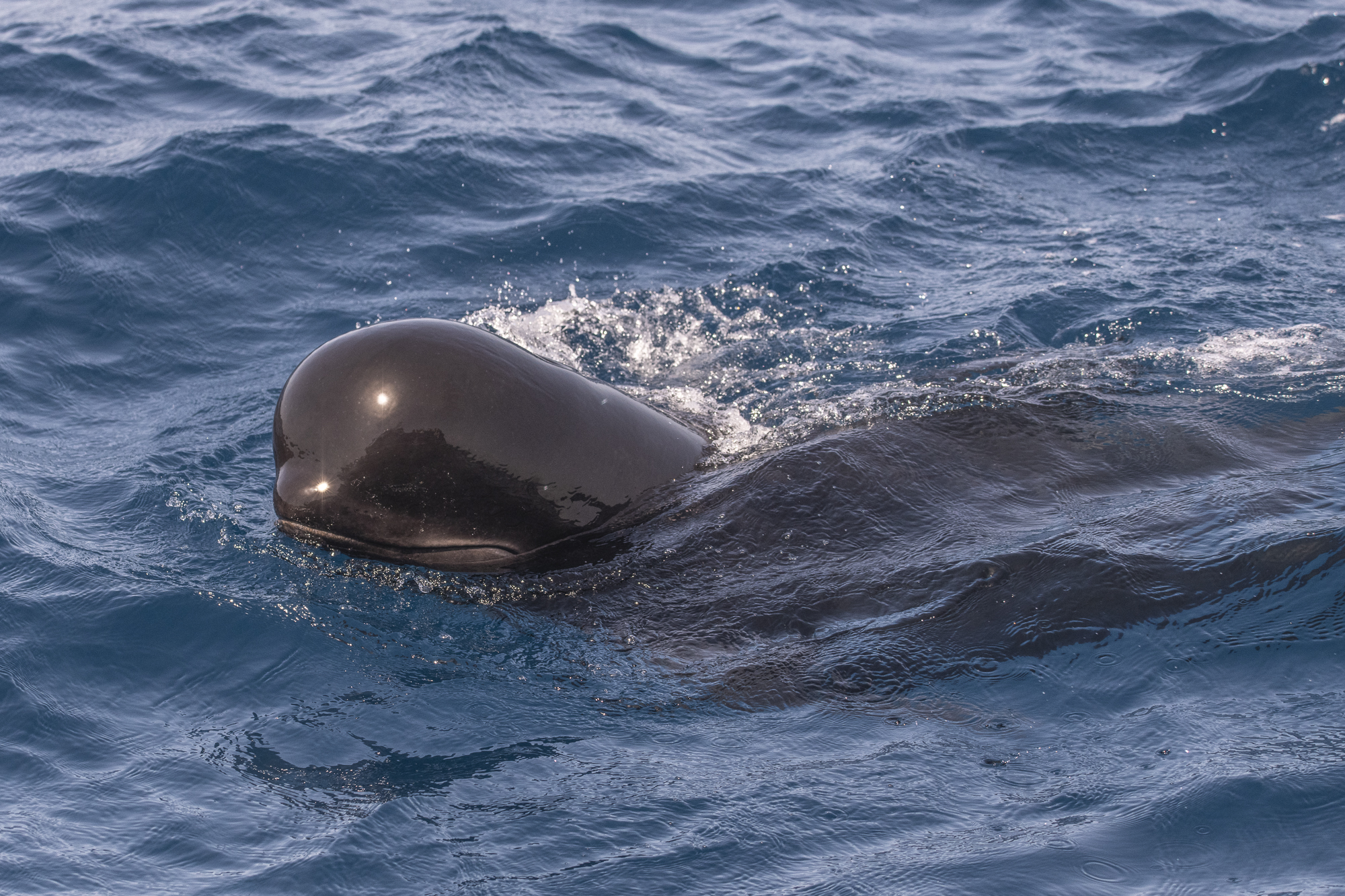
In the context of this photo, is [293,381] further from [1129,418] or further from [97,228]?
[97,228]

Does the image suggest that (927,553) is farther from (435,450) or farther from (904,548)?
(435,450)

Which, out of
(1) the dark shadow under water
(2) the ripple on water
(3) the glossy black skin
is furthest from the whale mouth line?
(2) the ripple on water

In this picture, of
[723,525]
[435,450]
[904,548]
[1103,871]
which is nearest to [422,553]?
[435,450]

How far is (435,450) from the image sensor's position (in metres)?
5.19

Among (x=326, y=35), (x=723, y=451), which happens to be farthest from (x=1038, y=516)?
(x=326, y=35)

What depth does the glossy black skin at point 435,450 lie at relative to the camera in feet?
16.9

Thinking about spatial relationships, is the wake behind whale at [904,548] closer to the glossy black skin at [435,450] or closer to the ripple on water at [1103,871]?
the glossy black skin at [435,450]

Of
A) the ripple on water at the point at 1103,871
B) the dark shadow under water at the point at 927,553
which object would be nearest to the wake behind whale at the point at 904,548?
the dark shadow under water at the point at 927,553

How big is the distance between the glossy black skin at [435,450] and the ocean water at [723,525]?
10.9 inches

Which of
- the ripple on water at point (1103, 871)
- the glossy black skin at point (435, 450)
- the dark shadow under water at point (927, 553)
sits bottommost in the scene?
the ripple on water at point (1103, 871)

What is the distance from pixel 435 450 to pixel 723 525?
146 centimetres

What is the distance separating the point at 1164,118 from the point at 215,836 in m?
12.9

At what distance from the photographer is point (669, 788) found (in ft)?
15.3

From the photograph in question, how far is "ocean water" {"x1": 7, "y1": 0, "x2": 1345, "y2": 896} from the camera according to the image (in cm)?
446
